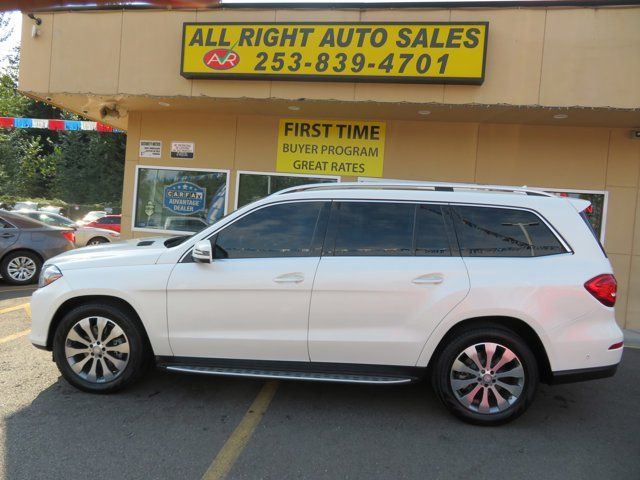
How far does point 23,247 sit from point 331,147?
615cm

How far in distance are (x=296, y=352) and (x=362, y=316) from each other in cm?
60

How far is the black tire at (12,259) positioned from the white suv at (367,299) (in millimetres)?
6129

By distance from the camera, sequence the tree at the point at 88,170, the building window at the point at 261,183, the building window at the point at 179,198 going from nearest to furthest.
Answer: the building window at the point at 261,183 < the building window at the point at 179,198 < the tree at the point at 88,170

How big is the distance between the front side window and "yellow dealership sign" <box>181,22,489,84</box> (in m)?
3.59

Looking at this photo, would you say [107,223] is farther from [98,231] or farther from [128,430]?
[128,430]

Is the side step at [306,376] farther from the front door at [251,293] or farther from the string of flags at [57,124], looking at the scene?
the string of flags at [57,124]

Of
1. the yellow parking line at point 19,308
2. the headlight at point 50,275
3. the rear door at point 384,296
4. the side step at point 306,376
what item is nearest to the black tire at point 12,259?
the yellow parking line at point 19,308

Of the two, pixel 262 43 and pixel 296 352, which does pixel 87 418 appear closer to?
pixel 296 352

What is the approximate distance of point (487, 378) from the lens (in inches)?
150

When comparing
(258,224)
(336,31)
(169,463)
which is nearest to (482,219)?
(258,224)

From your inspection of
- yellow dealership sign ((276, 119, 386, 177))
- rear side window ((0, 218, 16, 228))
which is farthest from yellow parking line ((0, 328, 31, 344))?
yellow dealership sign ((276, 119, 386, 177))

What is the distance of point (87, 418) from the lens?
148 inches

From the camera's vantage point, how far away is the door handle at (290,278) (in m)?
3.86

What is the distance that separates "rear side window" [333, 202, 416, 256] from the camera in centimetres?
395
